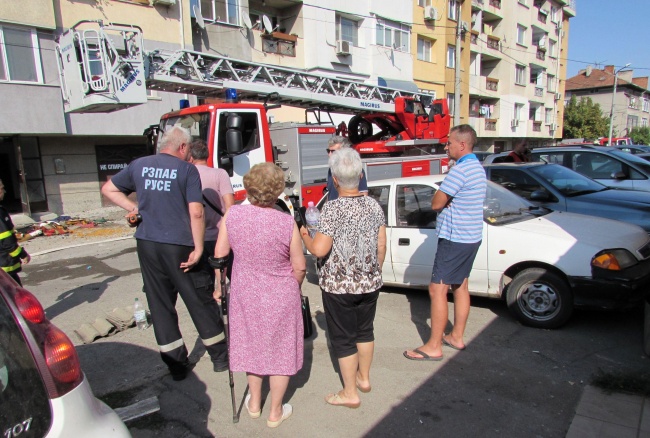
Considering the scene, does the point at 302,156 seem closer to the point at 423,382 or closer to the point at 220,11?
the point at 423,382

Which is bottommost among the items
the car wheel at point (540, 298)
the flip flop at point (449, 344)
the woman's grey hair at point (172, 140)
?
the flip flop at point (449, 344)

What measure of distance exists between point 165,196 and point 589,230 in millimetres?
3957

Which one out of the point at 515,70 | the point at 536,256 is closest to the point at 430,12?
the point at 515,70

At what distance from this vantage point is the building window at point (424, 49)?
83.3 ft

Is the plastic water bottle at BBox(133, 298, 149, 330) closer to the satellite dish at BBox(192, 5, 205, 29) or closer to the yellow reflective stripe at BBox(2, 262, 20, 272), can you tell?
the yellow reflective stripe at BBox(2, 262, 20, 272)

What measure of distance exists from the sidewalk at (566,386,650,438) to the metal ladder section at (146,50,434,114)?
702cm

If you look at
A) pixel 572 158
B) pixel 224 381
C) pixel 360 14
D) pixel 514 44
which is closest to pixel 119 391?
pixel 224 381

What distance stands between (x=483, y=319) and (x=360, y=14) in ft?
63.0

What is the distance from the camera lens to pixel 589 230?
4.41 metres

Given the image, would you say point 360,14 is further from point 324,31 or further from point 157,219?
point 157,219

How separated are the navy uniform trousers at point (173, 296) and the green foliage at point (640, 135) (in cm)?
6029

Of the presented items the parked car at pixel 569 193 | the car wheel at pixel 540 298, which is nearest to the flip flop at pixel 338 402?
the car wheel at pixel 540 298

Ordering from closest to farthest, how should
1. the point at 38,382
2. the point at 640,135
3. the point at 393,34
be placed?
1. the point at 38,382
2. the point at 393,34
3. the point at 640,135

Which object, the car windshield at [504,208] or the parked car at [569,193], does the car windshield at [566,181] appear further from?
the car windshield at [504,208]
